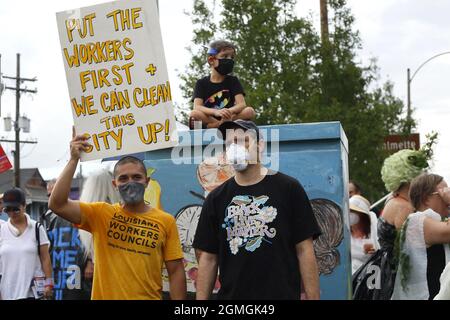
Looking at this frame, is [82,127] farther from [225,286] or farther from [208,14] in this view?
[208,14]

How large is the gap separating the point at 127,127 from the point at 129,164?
1.06 feet

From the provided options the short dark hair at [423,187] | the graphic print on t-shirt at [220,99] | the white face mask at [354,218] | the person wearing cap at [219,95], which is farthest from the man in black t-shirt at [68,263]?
the white face mask at [354,218]

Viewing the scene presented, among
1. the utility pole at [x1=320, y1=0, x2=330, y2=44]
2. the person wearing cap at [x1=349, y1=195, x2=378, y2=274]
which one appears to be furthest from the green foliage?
the person wearing cap at [x1=349, y1=195, x2=378, y2=274]

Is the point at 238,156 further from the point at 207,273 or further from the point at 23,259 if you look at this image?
the point at 23,259

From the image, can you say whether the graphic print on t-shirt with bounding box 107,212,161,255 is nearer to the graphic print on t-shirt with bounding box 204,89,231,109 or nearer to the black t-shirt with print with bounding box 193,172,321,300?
the black t-shirt with print with bounding box 193,172,321,300

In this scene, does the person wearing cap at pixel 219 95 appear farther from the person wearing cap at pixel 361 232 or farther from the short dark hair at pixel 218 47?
the person wearing cap at pixel 361 232

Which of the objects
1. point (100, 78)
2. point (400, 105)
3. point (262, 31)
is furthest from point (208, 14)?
point (100, 78)

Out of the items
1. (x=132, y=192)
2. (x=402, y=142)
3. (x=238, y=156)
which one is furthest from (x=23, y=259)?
(x=402, y=142)

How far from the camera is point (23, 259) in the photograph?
7996 millimetres

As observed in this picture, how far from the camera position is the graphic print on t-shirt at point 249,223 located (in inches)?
195

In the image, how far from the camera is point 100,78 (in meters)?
5.74

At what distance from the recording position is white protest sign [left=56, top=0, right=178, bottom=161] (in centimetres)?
564

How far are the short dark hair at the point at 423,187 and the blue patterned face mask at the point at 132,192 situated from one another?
2193 millimetres

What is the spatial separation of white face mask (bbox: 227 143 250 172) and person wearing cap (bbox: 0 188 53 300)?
10.8ft
